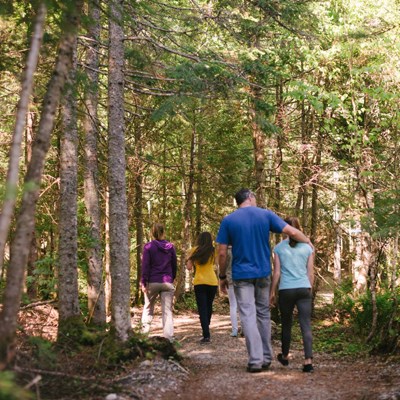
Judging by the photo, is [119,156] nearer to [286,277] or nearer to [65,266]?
[65,266]

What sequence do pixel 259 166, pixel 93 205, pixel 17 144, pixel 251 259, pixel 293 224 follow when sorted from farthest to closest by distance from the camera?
1. pixel 259 166
2. pixel 93 205
3. pixel 293 224
4. pixel 251 259
5. pixel 17 144

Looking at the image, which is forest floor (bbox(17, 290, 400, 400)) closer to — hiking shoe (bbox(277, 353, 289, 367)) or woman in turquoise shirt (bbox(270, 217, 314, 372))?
hiking shoe (bbox(277, 353, 289, 367))

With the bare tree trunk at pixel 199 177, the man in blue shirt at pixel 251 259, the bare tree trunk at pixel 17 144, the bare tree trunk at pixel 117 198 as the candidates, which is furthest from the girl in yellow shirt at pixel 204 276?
the bare tree trunk at pixel 199 177

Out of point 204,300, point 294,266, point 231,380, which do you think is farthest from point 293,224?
point 204,300

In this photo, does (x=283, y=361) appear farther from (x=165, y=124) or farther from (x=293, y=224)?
(x=165, y=124)

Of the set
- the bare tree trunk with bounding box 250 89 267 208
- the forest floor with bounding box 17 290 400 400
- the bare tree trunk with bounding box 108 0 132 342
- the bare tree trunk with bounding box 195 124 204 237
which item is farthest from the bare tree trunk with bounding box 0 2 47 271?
the bare tree trunk with bounding box 195 124 204 237

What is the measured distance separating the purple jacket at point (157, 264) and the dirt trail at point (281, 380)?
4.55ft

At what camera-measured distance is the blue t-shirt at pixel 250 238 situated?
24.0 feet

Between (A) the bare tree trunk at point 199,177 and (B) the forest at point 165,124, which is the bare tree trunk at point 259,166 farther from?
(A) the bare tree trunk at point 199,177

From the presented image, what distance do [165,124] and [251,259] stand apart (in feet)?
23.6

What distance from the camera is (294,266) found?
7602mm

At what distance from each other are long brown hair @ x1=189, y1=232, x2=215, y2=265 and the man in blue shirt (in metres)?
2.92

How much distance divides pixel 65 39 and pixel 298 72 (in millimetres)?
10586

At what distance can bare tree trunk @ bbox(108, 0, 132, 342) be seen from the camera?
738 centimetres
